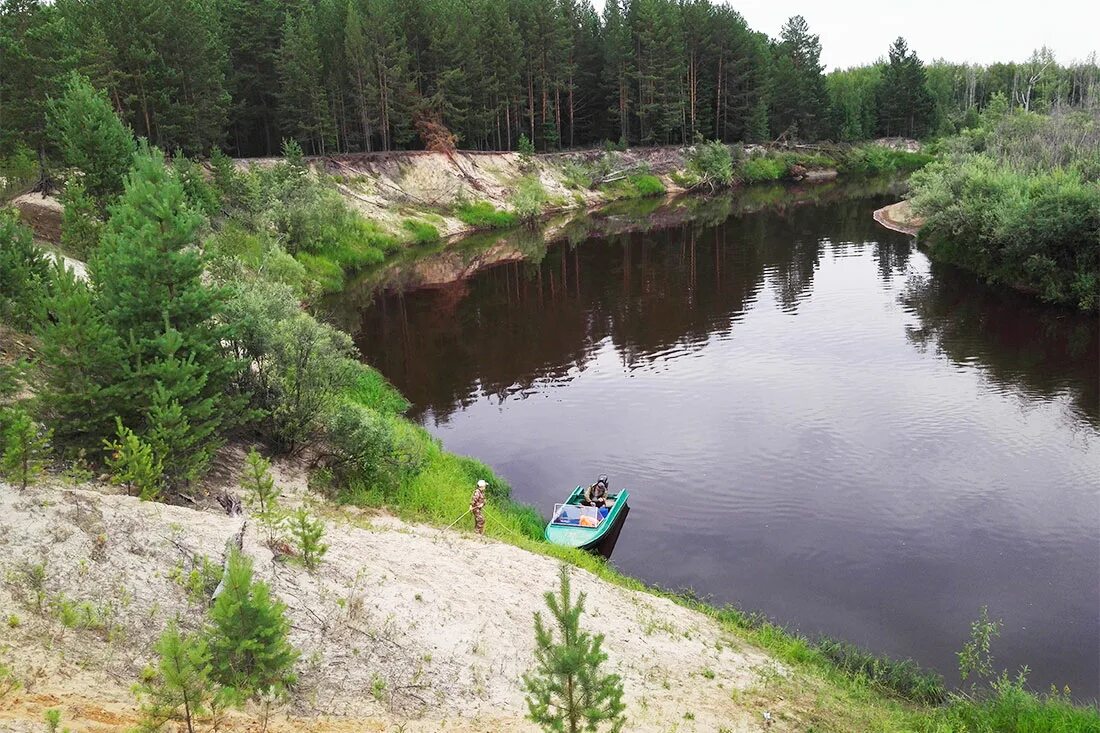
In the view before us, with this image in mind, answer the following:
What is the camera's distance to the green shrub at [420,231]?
75.3 m

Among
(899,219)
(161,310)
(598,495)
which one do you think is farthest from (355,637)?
(899,219)

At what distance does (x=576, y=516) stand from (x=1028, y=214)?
37.3 meters

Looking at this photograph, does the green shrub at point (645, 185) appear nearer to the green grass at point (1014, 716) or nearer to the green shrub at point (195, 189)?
the green shrub at point (195, 189)

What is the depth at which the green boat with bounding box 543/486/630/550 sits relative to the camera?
23.0 m

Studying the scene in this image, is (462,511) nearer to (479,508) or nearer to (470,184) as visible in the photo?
(479,508)

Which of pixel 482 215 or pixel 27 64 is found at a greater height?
pixel 27 64

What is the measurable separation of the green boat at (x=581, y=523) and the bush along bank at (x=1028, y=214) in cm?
3393

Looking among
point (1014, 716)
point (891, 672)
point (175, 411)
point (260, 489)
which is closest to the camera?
point (1014, 716)

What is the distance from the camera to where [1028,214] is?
45.6m

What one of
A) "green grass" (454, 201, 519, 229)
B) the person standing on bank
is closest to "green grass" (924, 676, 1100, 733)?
the person standing on bank

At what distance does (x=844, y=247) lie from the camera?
6806cm

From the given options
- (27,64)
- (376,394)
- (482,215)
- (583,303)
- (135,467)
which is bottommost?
(376,394)

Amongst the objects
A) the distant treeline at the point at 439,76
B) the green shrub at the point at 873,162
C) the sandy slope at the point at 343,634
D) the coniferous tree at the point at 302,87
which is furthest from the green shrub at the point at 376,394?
the green shrub at the point at 873,162

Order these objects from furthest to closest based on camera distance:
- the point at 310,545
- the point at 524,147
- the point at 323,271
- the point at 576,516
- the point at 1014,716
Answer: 1. the point at 524,147
2. the point at 323,271
3. the point at 576,516
4. the point at 310,545
5. the point at 1014,716
